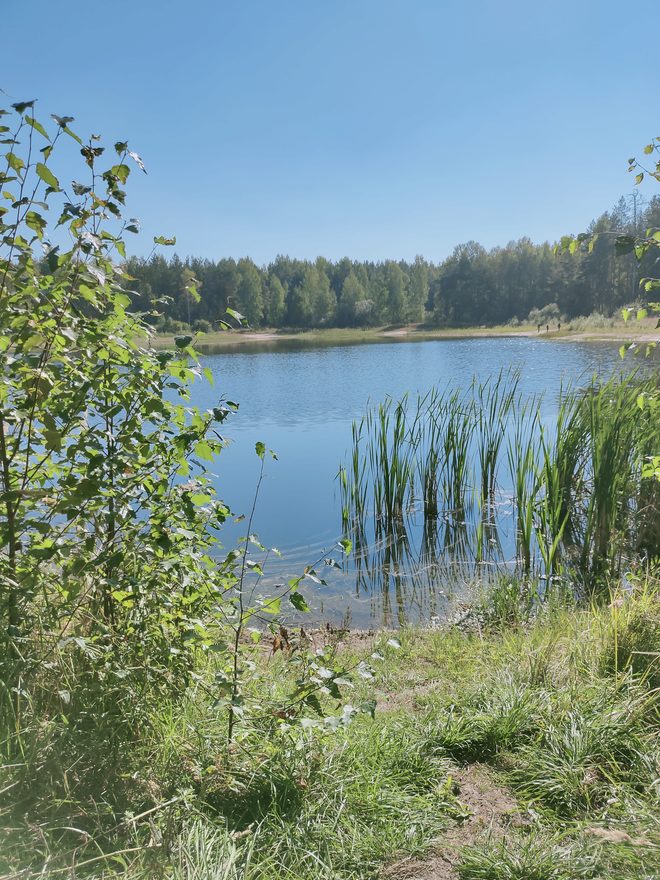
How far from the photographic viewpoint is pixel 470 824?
2330mm

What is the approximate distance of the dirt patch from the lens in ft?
6.89

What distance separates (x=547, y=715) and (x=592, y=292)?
2710 inches

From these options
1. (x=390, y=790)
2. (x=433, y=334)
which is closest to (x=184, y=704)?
(x=390, y=790)

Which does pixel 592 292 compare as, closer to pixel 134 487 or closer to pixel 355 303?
pixel 355 303

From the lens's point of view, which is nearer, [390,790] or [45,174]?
[45,174]

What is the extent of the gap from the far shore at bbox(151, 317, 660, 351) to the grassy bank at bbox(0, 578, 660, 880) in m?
1.60

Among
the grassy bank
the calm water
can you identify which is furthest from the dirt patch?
the calm water

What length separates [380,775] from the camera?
2471 mm

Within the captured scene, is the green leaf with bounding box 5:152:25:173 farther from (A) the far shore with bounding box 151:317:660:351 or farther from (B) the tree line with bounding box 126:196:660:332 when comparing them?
(B) the tree line with bounding box 126:196:660:332

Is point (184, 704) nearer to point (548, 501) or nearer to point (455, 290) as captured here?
point (548, 501)

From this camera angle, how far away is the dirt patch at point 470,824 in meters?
2.10

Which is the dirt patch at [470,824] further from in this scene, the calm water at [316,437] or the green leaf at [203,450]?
the green leaf at [203,450]

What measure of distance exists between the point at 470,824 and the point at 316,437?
11936 millimetres

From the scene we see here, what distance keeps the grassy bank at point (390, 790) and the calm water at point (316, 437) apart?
874 millimetres
